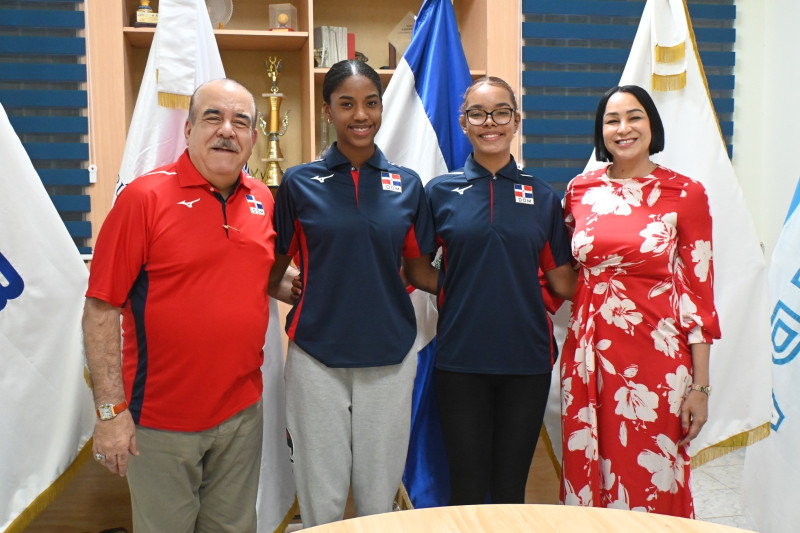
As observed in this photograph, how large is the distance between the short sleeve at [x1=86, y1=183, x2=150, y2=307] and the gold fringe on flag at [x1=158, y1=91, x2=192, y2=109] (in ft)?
1.93

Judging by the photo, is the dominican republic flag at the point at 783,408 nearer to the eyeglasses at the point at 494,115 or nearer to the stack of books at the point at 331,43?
the eyeglasses at the point at 494,115

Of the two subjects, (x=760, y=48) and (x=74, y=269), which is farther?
(x=760, y=48)

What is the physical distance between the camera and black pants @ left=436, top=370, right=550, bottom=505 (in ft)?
6.41

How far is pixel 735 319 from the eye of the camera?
7.84 ft

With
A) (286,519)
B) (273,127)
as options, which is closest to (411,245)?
(286,519)

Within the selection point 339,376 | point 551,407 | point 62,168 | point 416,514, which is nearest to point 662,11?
point 551,407

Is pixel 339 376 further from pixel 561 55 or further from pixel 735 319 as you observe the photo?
pixel 561 55

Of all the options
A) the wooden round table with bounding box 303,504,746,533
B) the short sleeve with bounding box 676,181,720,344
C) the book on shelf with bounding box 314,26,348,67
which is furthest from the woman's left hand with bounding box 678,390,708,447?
the book on shelf with bounding box 314,26,348,67

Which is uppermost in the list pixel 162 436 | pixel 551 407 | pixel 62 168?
pixel 62 168

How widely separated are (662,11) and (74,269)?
7.02 ft

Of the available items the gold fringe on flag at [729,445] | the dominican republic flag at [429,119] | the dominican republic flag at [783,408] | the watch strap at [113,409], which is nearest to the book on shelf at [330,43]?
the dominican republic flag at [429,119]

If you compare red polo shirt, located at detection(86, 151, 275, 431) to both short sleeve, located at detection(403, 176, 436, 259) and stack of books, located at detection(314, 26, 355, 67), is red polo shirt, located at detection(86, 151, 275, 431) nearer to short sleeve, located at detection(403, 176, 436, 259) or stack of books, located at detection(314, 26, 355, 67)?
short sleeve, located at detection(403, 176, 436, 259)

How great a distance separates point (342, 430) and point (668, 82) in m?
1.68

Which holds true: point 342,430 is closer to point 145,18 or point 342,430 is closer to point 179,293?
point 179,293
